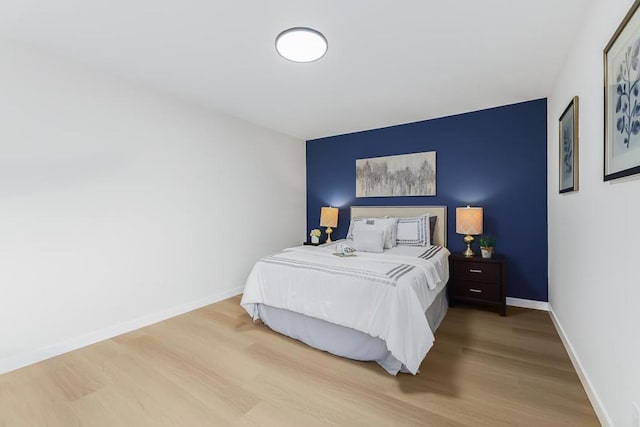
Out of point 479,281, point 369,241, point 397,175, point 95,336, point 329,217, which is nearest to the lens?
point 95,336

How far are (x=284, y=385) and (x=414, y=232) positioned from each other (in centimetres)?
238

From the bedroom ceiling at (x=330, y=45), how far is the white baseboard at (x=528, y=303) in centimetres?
226

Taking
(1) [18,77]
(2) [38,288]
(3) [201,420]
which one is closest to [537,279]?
(3) [201,420]

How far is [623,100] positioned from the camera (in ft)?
4.08

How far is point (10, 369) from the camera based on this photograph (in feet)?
6.65

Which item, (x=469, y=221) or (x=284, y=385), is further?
(x=469, y=221)

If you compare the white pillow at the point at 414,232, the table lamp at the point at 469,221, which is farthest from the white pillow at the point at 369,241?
the table lamp at the point at 469,221

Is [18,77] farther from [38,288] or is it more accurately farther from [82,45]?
[38,288]

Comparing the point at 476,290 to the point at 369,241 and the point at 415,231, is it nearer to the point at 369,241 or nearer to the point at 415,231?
the point at 415,231

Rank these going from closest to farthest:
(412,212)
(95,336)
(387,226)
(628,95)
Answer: (628,95), (95,336), (387,226), (412,212)

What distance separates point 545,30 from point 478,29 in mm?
461

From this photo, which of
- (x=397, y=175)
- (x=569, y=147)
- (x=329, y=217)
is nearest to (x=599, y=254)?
(x=569, y=147)

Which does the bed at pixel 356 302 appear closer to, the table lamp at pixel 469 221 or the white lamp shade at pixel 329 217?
the table lamp at pixel 469 221

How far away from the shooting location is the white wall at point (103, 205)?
2082 mm
